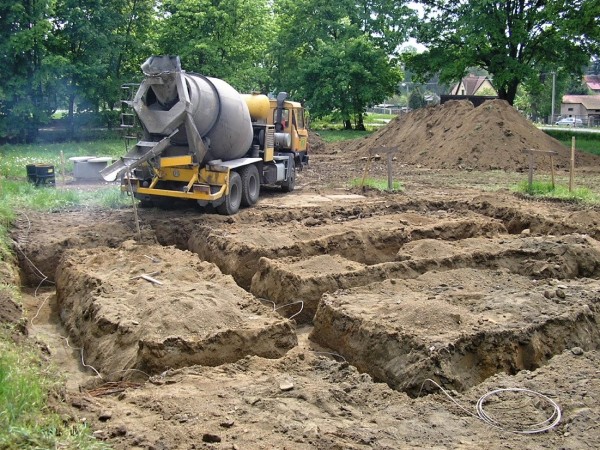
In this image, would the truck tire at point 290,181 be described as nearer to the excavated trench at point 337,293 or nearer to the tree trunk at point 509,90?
the excavated trench at point 337,293

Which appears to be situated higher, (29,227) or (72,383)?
(29,227)

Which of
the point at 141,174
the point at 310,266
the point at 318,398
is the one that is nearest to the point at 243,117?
the point at 141,174

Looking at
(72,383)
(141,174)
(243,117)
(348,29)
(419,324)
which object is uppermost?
(348,29)

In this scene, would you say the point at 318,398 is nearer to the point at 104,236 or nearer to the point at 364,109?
the point at 104,236

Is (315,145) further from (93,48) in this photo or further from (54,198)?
(54,198)

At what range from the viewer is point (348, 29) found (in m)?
41.3

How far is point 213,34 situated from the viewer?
34656 mm

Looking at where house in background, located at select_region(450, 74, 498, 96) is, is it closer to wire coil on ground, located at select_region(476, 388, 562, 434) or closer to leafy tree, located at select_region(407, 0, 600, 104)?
leafy tree, located at select_region(407, 0, 600, 104)

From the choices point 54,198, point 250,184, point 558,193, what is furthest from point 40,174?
point 558,193

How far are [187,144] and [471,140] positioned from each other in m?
15.8

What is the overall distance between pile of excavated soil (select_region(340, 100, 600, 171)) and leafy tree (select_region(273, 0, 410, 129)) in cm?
938

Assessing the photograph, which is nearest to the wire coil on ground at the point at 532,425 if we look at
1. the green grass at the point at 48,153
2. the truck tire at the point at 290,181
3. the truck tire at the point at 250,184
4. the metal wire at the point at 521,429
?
the metal wire at the point at 521,429

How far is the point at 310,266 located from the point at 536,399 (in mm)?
4863

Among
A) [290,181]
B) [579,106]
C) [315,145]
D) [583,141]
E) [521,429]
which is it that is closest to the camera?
[521,429]
